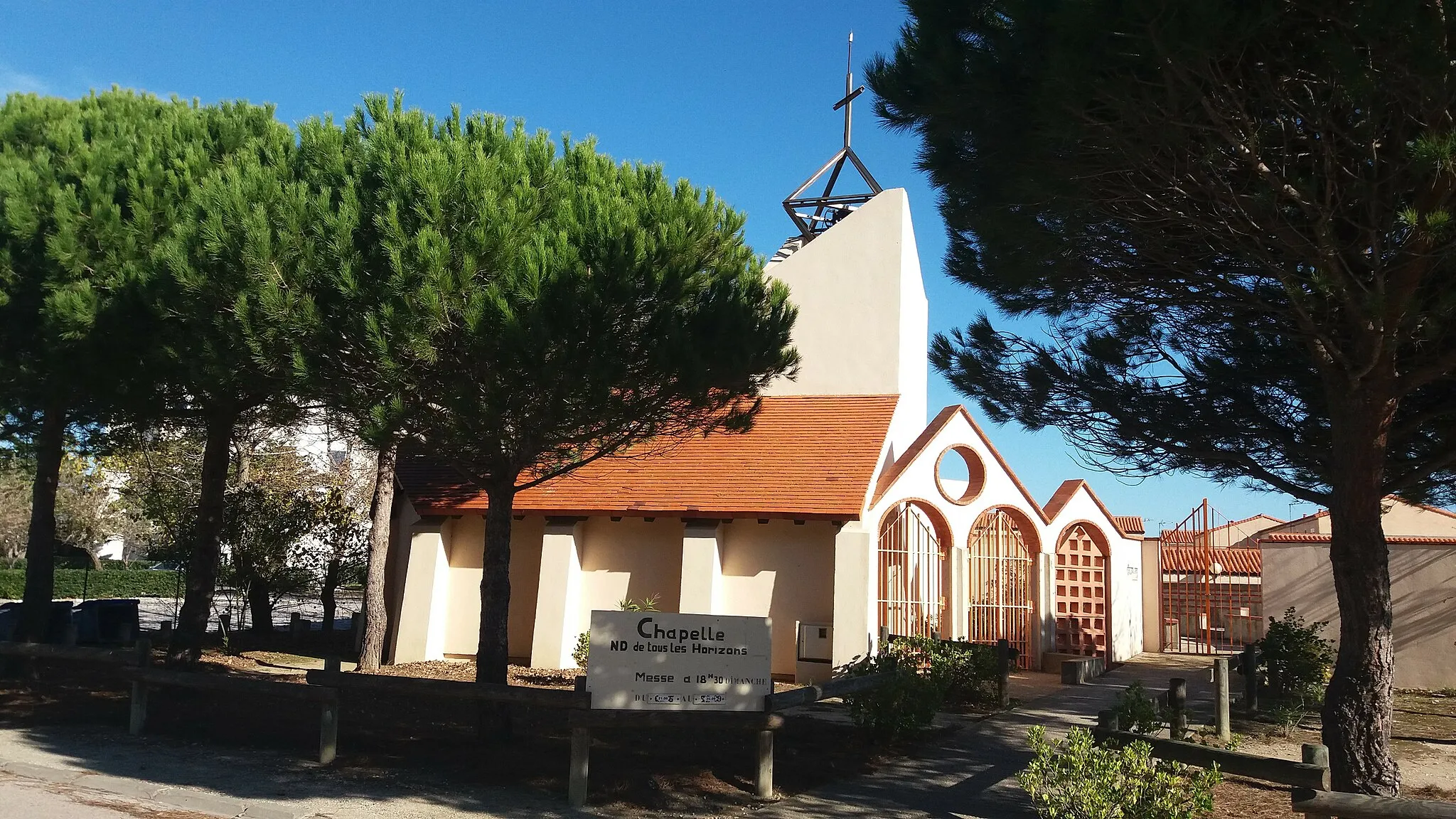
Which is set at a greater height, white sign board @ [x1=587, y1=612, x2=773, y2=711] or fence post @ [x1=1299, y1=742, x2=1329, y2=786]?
white sign board @ [x1=587, y1=612, x2=773, y2=711]

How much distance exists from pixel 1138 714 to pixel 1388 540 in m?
10.5

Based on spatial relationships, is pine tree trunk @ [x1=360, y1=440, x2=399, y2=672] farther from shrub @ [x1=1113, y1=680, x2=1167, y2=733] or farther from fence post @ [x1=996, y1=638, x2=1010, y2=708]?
shrub @ [x1=1113, y1=680, x2=1167, y2=733]

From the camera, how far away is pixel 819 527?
15641mm

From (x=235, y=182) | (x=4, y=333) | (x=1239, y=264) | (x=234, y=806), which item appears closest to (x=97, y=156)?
(x=4, y=333)

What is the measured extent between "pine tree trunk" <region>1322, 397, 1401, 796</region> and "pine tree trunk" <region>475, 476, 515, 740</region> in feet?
23.9

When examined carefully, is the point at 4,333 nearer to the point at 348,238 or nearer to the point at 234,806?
the point at 348,238

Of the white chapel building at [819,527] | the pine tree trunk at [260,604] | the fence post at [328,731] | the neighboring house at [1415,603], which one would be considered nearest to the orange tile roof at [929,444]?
the white chapel building at [819,527]

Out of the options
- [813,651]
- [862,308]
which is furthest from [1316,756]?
[862,308]

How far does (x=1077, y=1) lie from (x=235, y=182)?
24.5ft

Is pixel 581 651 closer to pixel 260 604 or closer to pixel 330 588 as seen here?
pixel 330 588

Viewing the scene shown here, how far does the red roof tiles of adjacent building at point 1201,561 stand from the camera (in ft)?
75.2

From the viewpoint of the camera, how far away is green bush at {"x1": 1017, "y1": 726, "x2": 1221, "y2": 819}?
6.54 m

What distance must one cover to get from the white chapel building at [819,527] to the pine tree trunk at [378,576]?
68 cm

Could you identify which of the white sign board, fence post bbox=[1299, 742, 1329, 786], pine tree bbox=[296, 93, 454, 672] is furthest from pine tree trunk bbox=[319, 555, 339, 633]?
fence post bbox=[1299, 742, 1329, 786]
